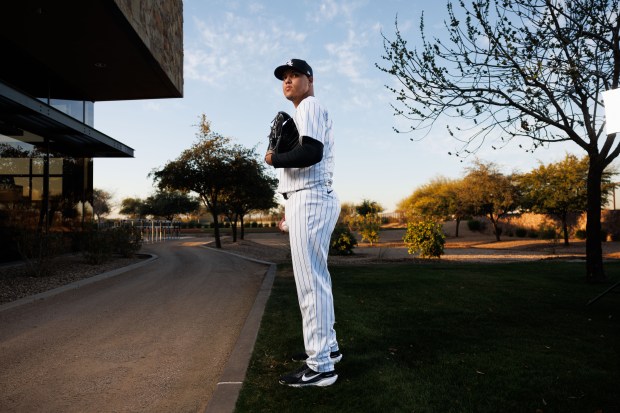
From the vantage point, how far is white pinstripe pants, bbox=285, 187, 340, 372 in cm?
254

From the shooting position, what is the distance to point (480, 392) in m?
2.37

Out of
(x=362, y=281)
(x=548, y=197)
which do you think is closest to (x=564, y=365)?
(x=362, y=281)

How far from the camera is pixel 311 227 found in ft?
8.34

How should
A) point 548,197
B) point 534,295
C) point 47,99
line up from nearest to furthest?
point 534,295 < point 47,99 < point 548,197

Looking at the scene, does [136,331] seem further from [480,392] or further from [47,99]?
[47,99]

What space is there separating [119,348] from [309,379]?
83.0 inches

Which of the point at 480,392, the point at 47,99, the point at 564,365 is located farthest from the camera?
the point at 47,99

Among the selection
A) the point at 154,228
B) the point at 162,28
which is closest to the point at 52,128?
the point at 162,28

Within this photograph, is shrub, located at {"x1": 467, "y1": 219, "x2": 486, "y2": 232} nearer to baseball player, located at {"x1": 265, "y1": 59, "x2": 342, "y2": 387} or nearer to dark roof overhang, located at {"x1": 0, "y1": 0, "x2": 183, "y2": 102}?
dark roof overhang, located at {"x1": 0, "y1": 0, "x2": 183, "y2": 102}

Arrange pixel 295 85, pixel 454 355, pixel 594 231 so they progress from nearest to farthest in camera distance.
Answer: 1. pixel 295 85
2. pixel 454 355
3. pixel 594 231

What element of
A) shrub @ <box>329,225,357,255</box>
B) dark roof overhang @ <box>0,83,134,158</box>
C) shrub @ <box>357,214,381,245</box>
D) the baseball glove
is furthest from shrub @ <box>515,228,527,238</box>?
the baseball glove

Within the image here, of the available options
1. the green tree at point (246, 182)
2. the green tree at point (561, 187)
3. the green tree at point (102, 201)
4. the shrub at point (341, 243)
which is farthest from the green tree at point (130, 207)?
the green tree at point (561, 187)

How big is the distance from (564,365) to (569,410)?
2.60 ft

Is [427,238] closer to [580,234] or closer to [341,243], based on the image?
[341,243]
